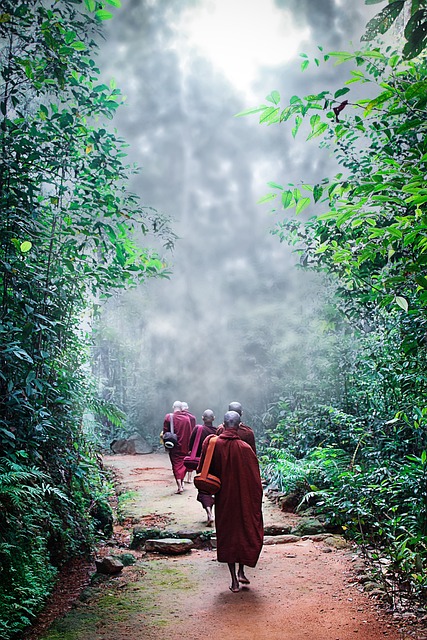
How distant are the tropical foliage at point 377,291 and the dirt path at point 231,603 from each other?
0.45 metres

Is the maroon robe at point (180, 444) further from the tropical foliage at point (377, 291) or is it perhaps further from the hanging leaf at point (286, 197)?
the hanging leaf at point (286, 197)

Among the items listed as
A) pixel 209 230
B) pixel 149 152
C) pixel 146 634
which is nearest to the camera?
pixel 146 634

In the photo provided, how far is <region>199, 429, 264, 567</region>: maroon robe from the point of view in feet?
13.5

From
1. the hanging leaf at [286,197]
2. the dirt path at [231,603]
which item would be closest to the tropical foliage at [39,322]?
the dirt path at [231,603]

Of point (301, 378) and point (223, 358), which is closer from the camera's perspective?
point (301, 378)

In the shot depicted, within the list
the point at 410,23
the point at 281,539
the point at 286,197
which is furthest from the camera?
the point at 281,539

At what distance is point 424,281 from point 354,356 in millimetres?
7013

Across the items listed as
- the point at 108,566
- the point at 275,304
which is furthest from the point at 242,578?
the point at 275,304

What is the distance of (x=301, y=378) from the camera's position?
12391 mm

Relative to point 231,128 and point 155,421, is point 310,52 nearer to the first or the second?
point 231,128

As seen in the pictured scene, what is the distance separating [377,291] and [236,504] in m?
2.40

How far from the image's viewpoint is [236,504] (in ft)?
13.9

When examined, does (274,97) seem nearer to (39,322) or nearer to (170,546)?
(39,322)

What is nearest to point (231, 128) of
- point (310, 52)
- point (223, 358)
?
point (310, 52)
